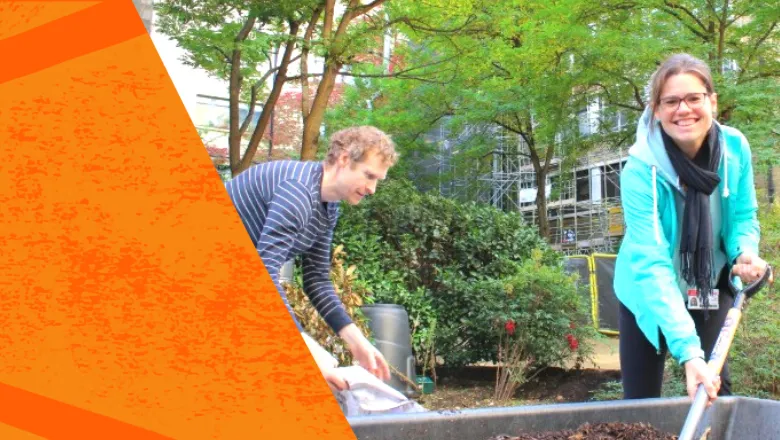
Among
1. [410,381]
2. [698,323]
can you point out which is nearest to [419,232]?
[410,381]

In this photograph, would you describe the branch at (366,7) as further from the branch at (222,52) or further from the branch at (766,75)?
the branch at (766,75)

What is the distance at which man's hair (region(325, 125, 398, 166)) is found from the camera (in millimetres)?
2303

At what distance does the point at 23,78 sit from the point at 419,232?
641cm

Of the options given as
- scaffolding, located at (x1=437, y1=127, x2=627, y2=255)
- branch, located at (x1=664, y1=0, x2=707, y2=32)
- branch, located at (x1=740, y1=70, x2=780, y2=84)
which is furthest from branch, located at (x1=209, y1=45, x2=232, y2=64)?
scaffolding, located at (x1=437, y1=127, x2=627, y2=255)

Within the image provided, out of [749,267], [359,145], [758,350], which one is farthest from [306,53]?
[749,267]

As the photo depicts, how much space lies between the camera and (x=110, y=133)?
144 cm

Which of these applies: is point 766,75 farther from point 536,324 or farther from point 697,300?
point 697,300

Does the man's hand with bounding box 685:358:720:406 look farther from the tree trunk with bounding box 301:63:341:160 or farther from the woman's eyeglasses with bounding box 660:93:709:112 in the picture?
the tree trunk with bounding box 301:63:341:160

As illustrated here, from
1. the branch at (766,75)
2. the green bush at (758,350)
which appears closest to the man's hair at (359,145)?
the green bush at (758,350)

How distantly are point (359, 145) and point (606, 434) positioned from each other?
1.15m

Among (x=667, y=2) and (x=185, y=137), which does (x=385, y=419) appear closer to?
(x=185, y=137)

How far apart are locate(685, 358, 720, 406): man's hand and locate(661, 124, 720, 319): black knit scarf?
0.52 m
